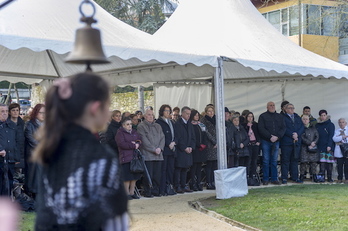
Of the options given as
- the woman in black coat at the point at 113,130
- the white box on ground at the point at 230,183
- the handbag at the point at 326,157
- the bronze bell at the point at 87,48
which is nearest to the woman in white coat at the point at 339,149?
the handbag at the point at 326,157

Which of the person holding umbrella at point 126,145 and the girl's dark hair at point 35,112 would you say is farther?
the person holding umbrella at point 126,145

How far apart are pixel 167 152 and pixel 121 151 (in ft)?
3.91

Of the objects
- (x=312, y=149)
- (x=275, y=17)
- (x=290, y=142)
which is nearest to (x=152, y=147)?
(x=290, y=142)

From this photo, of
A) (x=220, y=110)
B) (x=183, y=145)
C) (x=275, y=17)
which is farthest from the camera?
(x=275, y=17)

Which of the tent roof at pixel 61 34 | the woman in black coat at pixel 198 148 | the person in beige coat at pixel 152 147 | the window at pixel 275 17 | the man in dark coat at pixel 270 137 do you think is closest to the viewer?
the tent roof at pixel 61 34

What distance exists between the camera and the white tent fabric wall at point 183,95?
635 inches

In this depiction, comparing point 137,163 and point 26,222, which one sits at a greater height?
point 137,163

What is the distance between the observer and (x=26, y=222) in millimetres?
7555

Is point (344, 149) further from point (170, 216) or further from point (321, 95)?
point (170, 216)

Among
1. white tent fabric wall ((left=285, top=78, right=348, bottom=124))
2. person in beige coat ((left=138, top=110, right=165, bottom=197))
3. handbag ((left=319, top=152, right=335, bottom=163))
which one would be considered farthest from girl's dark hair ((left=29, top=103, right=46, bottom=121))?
white tent fabric wall ((left=285, top=78, right=348, bottom=124))

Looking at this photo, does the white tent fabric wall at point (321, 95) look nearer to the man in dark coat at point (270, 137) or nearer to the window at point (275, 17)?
the man in dark coat at point (270, 137)

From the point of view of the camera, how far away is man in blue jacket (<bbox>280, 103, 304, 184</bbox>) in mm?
12430

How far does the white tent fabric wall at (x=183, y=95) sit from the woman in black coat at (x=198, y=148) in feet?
15.7

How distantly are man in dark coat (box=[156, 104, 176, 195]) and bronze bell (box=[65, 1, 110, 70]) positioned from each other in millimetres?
6871
